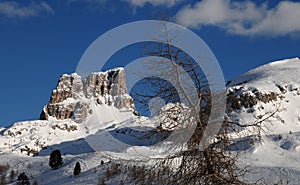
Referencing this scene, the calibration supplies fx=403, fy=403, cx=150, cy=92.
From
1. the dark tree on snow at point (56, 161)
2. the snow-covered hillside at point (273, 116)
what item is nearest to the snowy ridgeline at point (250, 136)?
the snow-covered hillside at point (273, 116)

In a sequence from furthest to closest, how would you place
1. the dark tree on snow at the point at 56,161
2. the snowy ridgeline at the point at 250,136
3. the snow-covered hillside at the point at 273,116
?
the dark tree on snow at the point at 56,161, the snow-covered hillside at the point at 273,116, the snowy ridgeline at the point at 250,136

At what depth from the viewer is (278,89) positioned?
4484 cm

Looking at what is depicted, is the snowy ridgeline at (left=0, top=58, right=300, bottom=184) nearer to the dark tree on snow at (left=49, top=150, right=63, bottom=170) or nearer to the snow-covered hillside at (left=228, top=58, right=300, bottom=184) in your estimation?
the snow-covered hillside at (left=228, top=58, right=300, bottom=184)

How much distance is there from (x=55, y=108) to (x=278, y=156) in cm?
15056

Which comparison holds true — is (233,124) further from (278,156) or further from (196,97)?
(278,156)

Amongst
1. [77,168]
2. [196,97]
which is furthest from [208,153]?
[77,168]

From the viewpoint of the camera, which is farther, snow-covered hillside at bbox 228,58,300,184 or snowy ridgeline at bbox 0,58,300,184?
snow-covered hillside at bbox 228,58,300,184

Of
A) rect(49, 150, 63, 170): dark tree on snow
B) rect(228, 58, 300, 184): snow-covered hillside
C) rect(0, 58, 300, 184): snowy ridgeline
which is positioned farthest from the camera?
rect(49, 150, 63, 170): dark tree on snow

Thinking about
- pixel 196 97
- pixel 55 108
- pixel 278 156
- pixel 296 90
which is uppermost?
pixel 55 108

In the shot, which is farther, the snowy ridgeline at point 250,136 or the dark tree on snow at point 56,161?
the dark tree on snow at point 56,161

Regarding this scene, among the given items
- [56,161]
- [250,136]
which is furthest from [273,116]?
[56,161]

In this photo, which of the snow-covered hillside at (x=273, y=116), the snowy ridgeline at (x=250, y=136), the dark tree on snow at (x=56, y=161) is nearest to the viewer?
the snowy ridgeline at (x=250, y=136)

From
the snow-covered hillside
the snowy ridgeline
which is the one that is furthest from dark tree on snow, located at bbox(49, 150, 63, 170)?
the snow-covered hillside

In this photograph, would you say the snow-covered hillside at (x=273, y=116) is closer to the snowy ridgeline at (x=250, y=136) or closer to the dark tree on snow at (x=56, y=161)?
the snowy ridgeline at (x=250, y=136)
